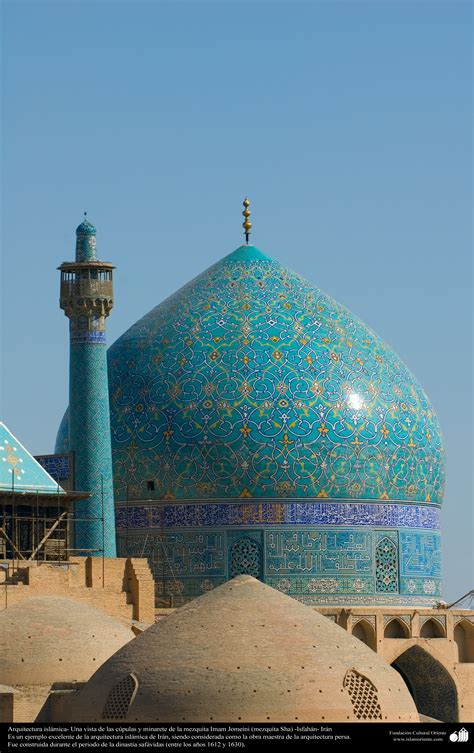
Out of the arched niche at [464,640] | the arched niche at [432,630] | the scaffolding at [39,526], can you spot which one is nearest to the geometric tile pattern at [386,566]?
the arched niche at [432,630]

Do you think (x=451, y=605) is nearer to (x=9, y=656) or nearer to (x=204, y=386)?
(x=204, y=386)

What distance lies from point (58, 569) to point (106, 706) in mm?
6354

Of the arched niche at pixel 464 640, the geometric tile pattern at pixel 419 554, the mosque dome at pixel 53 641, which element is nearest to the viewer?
the mosque dome at pixel 53 641

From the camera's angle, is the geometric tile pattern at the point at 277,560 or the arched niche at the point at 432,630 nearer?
the geometric tile pattern at the point at 277,560

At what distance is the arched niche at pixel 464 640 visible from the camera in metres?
→ 35.7

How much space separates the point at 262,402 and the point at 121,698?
10846 millimetres

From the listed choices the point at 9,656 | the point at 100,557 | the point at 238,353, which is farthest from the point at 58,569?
the point at 238,353

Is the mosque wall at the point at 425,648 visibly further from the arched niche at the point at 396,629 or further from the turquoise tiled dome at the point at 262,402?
the turquoise tiled dome at the point at 262,402

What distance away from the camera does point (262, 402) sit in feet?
115

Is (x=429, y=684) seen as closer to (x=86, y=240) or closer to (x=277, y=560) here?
(x=277, y=560)

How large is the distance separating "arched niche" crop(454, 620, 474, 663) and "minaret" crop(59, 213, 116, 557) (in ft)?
19.5

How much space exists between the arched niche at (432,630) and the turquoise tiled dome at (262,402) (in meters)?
1.99

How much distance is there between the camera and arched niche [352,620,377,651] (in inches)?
1342

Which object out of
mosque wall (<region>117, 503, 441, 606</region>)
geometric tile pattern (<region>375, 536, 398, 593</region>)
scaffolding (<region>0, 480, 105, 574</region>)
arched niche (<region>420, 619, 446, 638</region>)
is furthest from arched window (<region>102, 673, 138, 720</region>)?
arched niche (<region>420, 619, 446, 638</region>)
